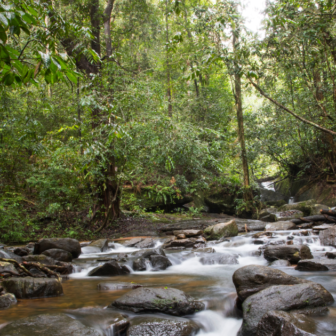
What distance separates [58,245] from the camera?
23.3 feet

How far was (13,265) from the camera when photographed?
15.5ft

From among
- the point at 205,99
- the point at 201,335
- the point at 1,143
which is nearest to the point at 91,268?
the point at 201,335

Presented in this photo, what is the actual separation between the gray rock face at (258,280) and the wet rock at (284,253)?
247 centimetres

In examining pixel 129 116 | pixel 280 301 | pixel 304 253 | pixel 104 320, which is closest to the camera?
pixel 280 301

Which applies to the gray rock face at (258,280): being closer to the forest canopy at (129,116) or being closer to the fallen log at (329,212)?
the forest canopy at (129,116)

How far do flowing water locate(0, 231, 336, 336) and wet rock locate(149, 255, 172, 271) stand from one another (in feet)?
0.45

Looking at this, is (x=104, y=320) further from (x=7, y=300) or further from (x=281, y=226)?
(x=281, y=226)

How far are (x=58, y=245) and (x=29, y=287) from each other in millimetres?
3131

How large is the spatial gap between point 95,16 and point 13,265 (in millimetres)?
9852

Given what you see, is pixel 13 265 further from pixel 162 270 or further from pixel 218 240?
pixel 218 240

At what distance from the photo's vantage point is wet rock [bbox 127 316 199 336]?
2.97 m

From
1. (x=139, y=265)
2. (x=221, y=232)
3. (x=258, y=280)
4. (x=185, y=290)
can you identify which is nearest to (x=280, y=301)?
(x=258, y=280)

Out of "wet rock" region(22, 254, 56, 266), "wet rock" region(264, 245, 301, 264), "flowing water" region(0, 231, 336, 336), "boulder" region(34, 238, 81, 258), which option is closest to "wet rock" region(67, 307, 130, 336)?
"flowing water" region(0, 231, 336, 336)

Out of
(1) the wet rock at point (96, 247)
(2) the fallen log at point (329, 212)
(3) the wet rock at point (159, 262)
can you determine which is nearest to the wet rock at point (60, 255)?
(1) the wet rock at point (96, 247)
